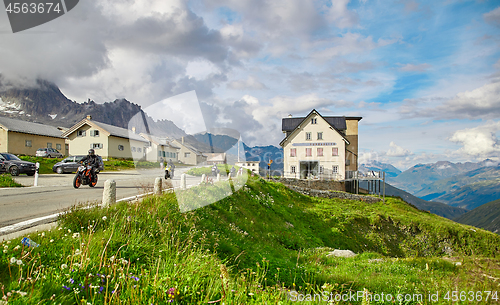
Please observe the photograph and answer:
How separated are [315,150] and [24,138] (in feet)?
157

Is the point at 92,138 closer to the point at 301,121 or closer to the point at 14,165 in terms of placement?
the point at 14,165

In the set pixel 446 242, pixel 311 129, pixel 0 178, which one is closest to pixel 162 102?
pixel 0 178

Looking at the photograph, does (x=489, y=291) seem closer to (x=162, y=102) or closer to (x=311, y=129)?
(x=162, y=102)

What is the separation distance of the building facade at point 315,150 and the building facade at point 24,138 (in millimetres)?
41501

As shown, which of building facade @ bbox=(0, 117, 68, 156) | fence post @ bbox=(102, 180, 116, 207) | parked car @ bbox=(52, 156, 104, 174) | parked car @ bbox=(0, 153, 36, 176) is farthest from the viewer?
building facade @ bbox=(0, 117, 68, 156)

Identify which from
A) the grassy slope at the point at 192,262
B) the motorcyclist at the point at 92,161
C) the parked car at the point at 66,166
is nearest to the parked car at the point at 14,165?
the parked car at the point at 66,166

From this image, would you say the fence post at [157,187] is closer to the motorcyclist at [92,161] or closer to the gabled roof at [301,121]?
the motorcyclist at [92,161]

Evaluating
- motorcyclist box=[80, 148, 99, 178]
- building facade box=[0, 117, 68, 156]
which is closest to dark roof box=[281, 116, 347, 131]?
motorcyclist box=[80, 148, 99, 178]

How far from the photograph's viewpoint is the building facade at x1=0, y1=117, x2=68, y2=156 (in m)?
38.8

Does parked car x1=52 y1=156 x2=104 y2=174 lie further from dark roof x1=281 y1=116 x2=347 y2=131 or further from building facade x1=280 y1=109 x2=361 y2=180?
dark roof x1=281 y1=116 x2=347 y2=131

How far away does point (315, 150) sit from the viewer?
44844 millimetres

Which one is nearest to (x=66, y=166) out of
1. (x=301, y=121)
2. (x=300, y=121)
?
(x=301, y=121)

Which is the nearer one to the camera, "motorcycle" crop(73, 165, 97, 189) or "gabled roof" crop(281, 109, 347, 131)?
"motorcycle" crop(73, 165, 97, 189)

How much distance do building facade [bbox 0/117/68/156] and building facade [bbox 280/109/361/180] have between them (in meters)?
41.5
